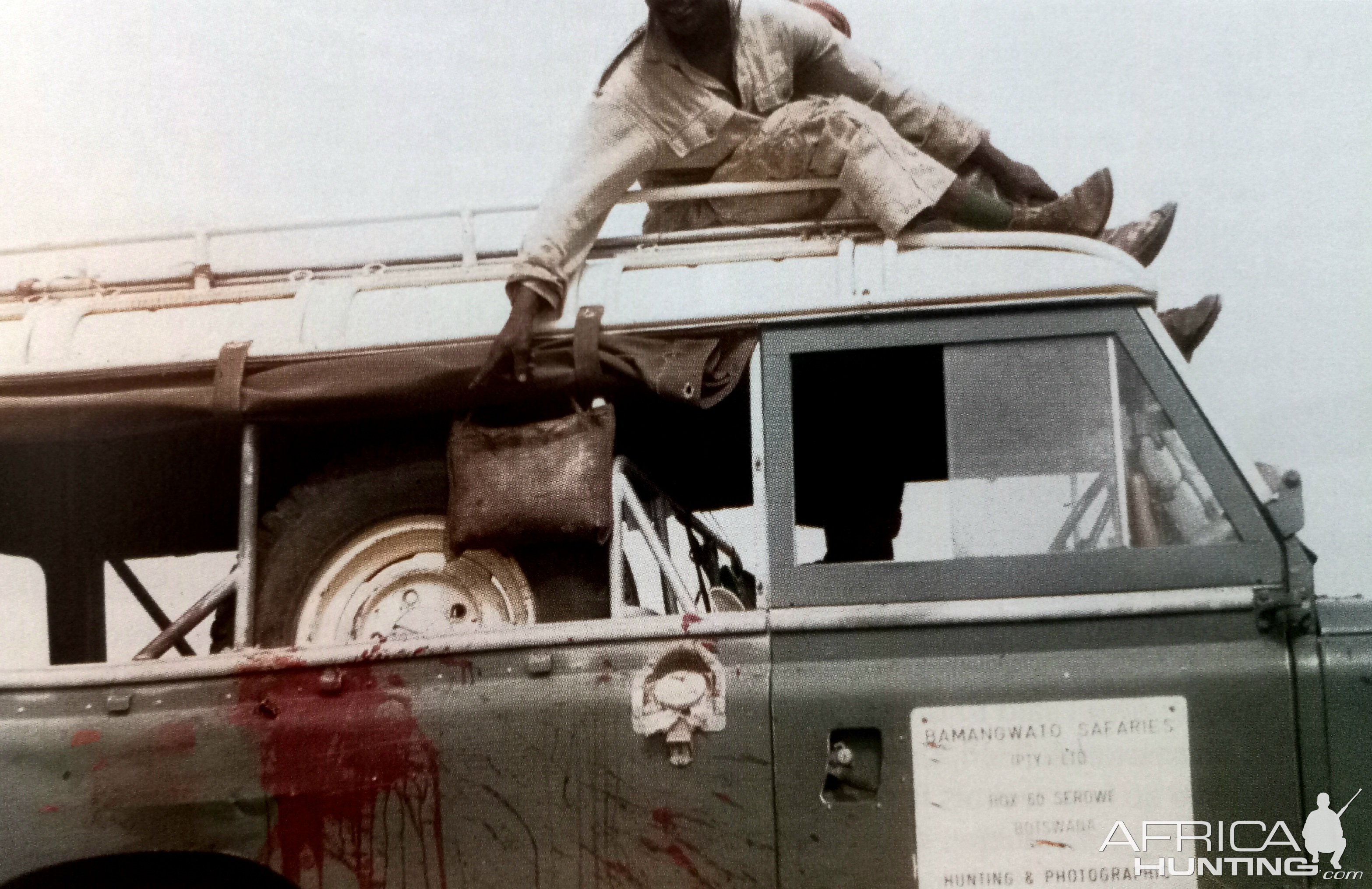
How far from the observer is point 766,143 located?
4.35 metres

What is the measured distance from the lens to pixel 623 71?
4.44 meters

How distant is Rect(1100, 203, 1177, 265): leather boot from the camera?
4.21 metres

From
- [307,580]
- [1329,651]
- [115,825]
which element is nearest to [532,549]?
[307,580]

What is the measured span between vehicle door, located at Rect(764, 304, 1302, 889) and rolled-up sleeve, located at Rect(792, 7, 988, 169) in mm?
830

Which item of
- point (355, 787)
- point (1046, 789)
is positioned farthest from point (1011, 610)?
point (355, 787)

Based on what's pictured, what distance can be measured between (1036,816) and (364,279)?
2.30m

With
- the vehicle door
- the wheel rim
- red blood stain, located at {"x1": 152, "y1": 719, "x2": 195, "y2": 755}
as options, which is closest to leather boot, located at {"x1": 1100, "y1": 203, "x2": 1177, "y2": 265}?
the vehicle door

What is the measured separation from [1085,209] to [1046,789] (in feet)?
5.08

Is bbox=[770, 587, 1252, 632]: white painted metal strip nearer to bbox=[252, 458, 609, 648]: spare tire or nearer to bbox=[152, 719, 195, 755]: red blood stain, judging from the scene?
bbox=[252, 458, 609, 648]: spare tire

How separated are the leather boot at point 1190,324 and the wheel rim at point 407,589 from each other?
1.86 m

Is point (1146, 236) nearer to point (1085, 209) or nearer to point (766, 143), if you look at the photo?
point (1085, 209)

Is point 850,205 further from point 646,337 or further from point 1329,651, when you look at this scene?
point 1329,651

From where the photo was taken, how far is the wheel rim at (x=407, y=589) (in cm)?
412

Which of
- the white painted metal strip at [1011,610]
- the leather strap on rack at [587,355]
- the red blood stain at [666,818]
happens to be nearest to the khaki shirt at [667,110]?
the leather strap on rack at [587,355]
